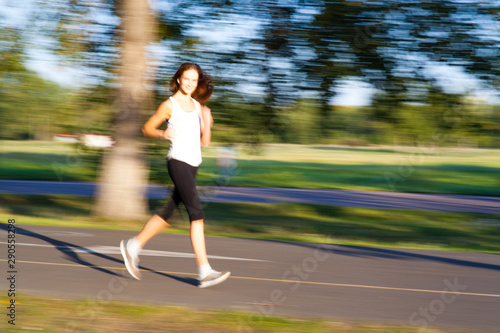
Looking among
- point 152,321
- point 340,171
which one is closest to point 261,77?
point 152,321

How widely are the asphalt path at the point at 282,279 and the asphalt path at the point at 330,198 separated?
7.83 meters

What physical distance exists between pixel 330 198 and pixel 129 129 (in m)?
9.31

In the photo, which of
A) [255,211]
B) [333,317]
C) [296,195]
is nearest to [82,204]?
[255,211]

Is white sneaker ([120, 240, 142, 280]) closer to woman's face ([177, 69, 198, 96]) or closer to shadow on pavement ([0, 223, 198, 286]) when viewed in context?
shadow on pavement ([0, 223, 198, 286])

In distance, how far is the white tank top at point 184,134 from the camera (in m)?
5.45

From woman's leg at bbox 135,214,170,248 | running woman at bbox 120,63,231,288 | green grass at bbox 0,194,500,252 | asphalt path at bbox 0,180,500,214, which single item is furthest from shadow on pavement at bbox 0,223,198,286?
asphalt path at bbox 0,180,500,214

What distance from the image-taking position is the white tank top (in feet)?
17.9

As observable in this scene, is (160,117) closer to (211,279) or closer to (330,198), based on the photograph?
(211,279)

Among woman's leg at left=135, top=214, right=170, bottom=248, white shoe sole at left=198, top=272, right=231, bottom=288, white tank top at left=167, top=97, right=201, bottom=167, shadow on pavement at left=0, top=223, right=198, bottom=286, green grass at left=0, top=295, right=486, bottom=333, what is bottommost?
green grass at left=0, top=295, right=486, bottom=333

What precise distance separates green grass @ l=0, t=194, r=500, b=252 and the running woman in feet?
12.4

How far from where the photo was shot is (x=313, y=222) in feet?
42.9

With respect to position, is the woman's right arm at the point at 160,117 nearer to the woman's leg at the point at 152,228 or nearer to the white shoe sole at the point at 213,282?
the woman's leg at the point at 152,228

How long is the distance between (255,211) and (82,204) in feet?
13.8

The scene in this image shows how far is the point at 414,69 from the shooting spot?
400 inches
